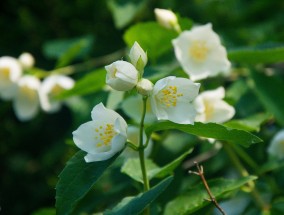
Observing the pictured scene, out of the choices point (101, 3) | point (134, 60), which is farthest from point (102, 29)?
point (134, 60)

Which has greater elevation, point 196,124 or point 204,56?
point 196,124

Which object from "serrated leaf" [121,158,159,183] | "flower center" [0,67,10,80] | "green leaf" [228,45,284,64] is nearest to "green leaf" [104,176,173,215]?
"serrated leaf" [121,158,159,183]

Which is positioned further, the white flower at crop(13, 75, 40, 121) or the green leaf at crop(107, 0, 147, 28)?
the white flower at crop(13, 75, 40, 121)

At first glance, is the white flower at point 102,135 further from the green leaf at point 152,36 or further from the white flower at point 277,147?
the white flower at point 277,147

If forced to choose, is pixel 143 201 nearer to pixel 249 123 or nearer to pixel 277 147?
pixel 249 123

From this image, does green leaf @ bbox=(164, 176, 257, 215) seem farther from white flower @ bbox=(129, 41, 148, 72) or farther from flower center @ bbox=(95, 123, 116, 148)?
white flower @ bbox=(129, 41, 148, 72)

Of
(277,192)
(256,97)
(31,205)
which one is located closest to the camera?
(277,192)

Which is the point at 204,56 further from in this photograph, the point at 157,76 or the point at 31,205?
the point at 31,205
